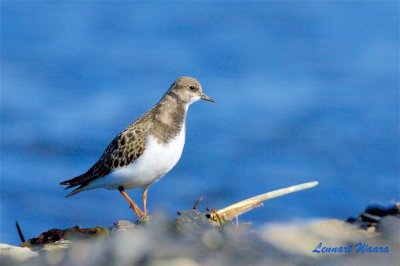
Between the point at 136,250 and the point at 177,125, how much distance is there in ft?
8.18

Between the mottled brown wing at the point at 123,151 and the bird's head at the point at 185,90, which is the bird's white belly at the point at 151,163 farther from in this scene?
the bird's head at the point at 185,90

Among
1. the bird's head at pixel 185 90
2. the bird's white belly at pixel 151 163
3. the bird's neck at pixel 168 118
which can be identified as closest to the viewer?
the bird's white belly at pixel 151 163

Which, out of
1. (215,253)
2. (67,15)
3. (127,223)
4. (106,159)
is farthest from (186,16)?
(215,253)

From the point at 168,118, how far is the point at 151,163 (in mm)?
450

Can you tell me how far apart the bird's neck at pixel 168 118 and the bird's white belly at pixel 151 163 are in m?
0.05

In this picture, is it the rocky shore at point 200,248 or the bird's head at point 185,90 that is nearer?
the rocky shore at point 200,248

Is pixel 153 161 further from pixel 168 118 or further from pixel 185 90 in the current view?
pixel 185 90

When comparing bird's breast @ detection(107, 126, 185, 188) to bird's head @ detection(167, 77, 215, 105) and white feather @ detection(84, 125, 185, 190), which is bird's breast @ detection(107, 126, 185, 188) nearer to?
white feather @ detection(84, 125, 185, 190)

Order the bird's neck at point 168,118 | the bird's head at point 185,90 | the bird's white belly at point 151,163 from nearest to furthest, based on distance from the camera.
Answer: the bird's white belly at point 151,163, the bird's neck at point 168,118, the bird's head at point 185,90

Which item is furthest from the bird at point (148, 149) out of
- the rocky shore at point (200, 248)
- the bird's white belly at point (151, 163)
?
the rocky shore at point (200, 248)

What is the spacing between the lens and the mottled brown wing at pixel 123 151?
6355mm

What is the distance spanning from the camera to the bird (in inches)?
246

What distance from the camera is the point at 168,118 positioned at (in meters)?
6.44

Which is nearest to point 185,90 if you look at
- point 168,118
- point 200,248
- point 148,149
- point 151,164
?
point 168,118
